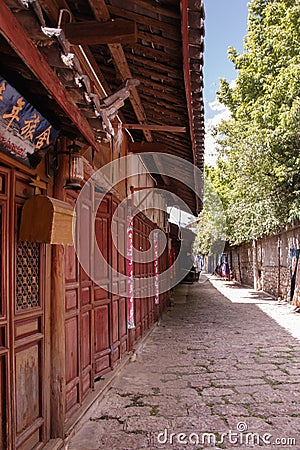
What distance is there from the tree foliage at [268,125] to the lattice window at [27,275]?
1347 centimetres

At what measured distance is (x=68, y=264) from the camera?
5.00 metres

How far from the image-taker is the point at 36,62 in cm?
282

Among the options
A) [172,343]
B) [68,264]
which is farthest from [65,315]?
[172,343]

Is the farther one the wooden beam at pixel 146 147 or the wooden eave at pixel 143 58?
the wooden beam at pixel 146 147

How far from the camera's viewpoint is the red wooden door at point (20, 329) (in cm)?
337

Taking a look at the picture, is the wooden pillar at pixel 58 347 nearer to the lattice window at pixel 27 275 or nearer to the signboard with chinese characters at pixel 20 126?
the lattice window at pixel 27 275

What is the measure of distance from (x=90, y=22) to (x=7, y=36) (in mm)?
1869

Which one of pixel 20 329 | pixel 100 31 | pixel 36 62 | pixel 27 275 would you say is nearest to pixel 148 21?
pixel 100 31

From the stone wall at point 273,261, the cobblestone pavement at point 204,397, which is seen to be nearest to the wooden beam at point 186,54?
the cobblestone pavement at point 204,397

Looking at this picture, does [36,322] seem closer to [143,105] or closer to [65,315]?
[65,315]

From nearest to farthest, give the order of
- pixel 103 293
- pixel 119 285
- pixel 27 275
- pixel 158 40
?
1. pixel 27 275
2. pixel 158 40
3. pixel 103 293
4. pixel 119 285

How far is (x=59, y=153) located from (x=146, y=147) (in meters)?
3.86

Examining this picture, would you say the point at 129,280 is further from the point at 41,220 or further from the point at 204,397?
the point at 41,220

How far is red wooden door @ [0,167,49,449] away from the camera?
11.1 ft
